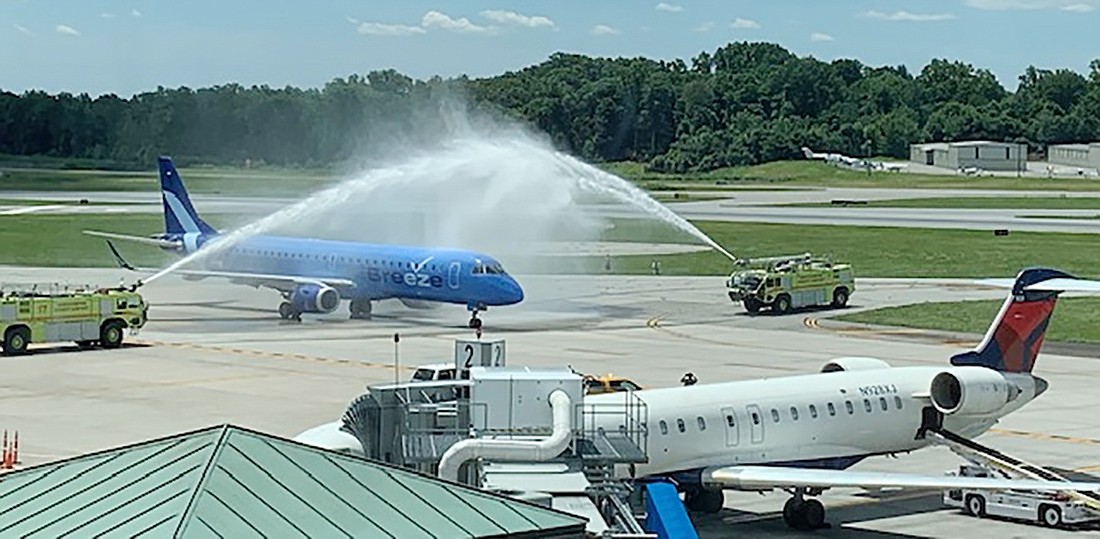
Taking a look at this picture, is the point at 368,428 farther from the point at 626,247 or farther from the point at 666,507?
the point at 626,247

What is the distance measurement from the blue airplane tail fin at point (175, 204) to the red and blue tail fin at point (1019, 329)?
53.7 m

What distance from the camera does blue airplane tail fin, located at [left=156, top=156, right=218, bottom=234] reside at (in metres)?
86.9

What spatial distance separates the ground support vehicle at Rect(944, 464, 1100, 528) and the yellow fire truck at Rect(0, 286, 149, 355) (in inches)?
1519

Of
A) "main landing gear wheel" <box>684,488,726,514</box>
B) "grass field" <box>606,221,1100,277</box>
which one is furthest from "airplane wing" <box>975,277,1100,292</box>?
"grass field" <box>606,221,1100,277</box>

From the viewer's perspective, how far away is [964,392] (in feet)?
122

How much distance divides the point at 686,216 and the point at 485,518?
137 m

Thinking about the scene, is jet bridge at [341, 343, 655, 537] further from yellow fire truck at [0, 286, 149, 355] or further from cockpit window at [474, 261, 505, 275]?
cockpit window at [474, 261, 505, 275]

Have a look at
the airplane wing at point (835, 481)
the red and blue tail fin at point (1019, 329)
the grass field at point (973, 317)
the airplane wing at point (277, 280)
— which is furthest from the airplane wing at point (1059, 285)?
the airplane wing at point (277, 280)

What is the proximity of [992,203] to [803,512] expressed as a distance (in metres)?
146

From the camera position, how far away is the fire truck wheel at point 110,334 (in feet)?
217

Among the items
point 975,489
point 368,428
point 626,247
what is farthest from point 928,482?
point 626,247

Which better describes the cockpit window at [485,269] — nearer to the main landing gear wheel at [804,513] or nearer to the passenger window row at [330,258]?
the passenger window row at [330,258]

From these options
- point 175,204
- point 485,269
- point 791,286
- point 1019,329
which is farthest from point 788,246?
point 1019,329

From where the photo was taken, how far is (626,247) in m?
124
